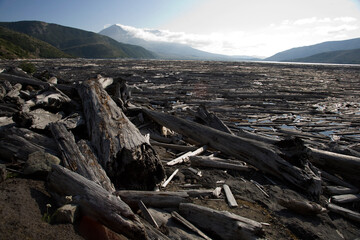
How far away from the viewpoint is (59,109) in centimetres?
710

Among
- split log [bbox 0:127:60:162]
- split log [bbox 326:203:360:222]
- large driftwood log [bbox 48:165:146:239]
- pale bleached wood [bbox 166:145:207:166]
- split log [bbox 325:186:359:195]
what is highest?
split log [bbox 0:127:60:162]

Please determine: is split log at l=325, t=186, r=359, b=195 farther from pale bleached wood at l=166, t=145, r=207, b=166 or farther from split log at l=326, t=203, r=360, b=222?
pale bleached wood at l=166, t=145, r=207, b=166

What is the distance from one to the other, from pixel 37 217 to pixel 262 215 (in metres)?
3.63

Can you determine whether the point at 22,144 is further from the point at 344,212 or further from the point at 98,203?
the point at 344,212

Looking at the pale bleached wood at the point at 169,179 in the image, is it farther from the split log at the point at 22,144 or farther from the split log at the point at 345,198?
the split log at the point at 345,198

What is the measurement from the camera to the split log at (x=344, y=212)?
12.9ft

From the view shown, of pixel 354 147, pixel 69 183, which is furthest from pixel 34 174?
pixel 354 147

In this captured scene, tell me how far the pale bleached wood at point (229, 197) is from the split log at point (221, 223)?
0.66 meters

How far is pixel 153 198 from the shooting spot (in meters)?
3.53

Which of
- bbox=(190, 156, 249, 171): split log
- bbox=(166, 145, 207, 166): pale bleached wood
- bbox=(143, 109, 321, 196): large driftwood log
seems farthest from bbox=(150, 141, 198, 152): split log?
bbox=(190, 156, 249, 171): split log

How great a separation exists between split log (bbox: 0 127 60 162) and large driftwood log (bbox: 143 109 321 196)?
371 centimetres

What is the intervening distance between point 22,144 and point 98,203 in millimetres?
2822

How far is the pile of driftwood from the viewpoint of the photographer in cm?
309

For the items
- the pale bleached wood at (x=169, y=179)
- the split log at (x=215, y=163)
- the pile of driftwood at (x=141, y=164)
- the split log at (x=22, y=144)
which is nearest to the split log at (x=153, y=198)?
the pile of driftwood at (x=141, y=164)
